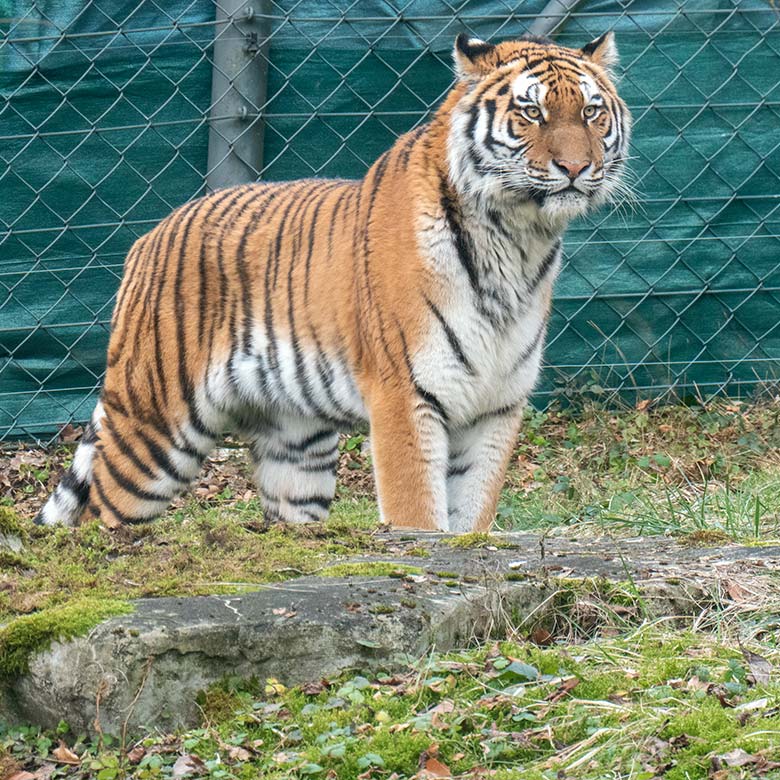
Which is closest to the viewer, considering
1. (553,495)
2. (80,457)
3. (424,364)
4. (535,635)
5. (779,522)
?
(535,635)

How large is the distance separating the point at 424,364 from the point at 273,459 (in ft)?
4.39

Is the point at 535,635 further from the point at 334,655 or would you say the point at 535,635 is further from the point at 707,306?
the point at 707,306

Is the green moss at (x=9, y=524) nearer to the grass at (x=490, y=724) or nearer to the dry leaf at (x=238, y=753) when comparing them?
the grass at (x=490, y=724)

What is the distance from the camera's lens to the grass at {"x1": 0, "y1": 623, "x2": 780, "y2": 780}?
2752 millimetres

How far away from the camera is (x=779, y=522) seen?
4.62 metres

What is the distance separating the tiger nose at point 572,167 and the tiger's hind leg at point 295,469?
169 cm

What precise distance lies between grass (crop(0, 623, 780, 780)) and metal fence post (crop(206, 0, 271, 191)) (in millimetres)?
4200

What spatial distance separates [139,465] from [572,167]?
2192 mm

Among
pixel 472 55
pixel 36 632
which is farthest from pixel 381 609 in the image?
pixel 472 55

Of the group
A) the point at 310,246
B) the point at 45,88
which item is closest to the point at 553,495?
the point at 310,246

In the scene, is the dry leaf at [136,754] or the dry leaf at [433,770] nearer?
the dry leaf at [433,770]

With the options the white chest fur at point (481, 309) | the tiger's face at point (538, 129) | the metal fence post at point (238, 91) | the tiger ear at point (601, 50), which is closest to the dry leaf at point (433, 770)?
the white chest fur at point (481, 309)

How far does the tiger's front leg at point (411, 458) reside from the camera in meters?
5.03

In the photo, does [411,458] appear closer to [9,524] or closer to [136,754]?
[9,524]
